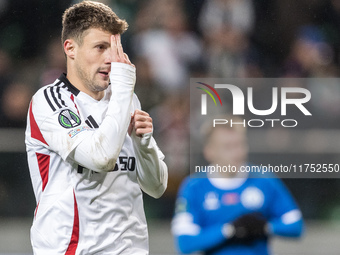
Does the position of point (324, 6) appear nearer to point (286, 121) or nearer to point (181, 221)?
point (286, 121)

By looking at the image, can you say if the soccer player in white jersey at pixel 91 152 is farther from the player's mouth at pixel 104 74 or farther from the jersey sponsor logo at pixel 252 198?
the jersey sponsor logo at pixel 252 198

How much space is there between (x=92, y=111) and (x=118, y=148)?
215 millimetres

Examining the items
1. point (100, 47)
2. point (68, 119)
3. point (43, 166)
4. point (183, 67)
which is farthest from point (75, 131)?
point (183, 67)

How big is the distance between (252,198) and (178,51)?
51.7 inches

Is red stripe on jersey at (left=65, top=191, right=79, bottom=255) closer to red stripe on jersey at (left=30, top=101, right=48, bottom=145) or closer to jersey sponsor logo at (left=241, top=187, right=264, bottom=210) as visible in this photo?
red stripe on jersey at (left=30, top=101, right=48, bottom=145)

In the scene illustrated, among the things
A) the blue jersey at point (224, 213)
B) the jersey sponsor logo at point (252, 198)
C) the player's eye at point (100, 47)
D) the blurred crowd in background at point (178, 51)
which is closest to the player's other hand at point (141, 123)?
the player's eye at point (100, 47)

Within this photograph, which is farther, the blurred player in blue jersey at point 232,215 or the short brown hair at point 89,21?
the blurred player in blue jersey at point 232,215

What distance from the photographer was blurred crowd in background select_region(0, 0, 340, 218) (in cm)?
323

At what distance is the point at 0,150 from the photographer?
3217 millimetres

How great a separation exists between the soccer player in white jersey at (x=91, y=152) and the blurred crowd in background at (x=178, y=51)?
4.36 ft

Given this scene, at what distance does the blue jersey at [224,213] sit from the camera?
2.01 m

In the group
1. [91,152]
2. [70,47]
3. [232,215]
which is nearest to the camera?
[91,152]

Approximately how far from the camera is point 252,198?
7.18ft

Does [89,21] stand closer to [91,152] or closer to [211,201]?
[91,152]
